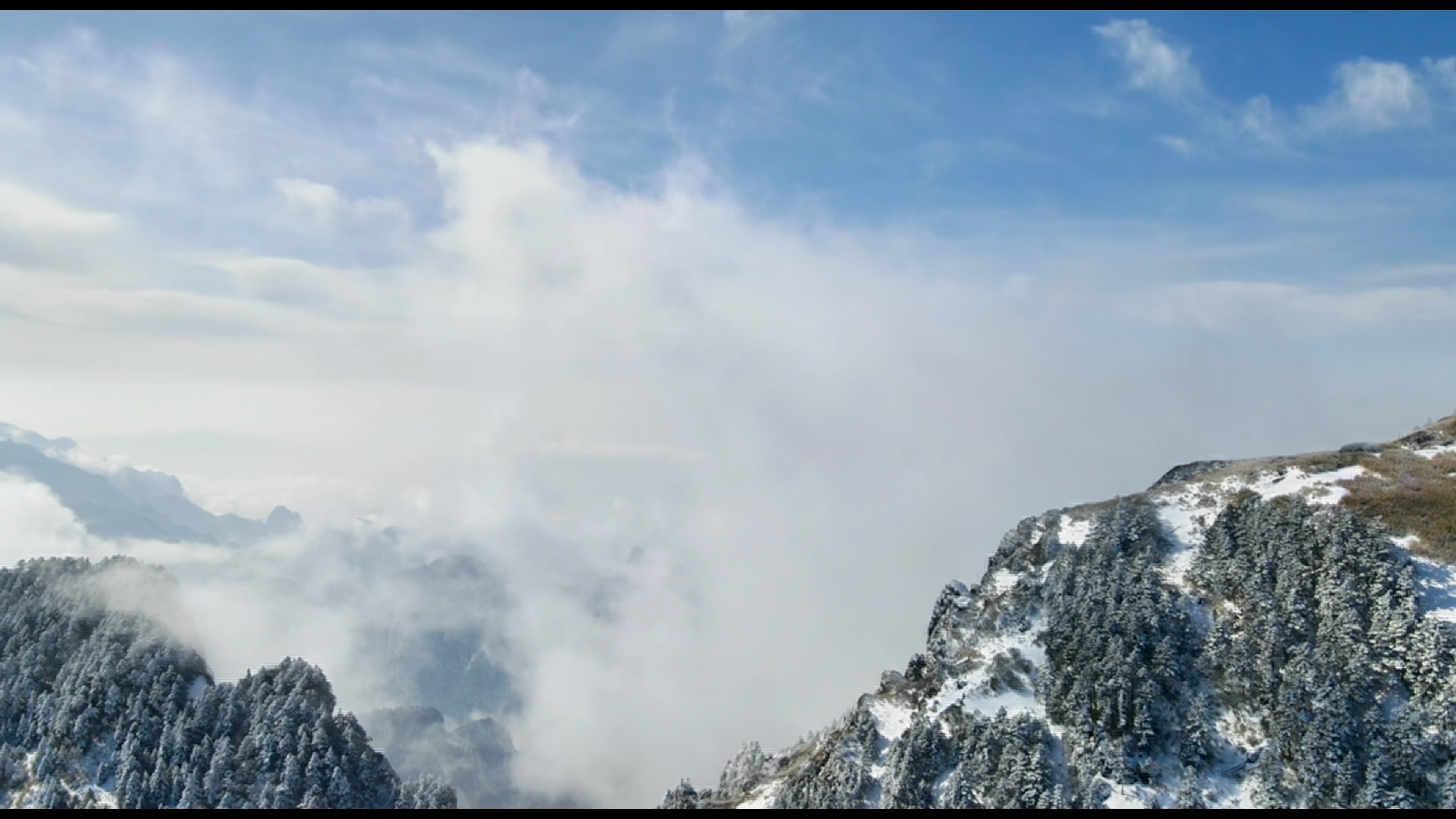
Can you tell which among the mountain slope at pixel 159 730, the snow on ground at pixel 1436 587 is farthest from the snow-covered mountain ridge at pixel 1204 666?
the mountain slope at pixel 159 730

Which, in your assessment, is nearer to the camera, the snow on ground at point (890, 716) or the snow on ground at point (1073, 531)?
the snow on ground at point (890, 716)

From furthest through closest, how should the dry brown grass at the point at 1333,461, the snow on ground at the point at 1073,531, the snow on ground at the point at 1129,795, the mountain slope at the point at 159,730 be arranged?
1. the snow on ground at the point at 1073,531
2. the mountain slope at the point at 159,730
3. the dry brown grass at the point at 1333,461
4. the snow on ground at the point at 1129,795

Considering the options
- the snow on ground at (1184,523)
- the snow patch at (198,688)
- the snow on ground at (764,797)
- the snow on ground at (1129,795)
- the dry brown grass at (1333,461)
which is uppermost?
the dry brown grass at (1333,461)

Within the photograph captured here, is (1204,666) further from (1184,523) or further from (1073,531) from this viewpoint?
(1073,531)

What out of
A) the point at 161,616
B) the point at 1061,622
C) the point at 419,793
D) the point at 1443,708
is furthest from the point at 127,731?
the point at 1443,708

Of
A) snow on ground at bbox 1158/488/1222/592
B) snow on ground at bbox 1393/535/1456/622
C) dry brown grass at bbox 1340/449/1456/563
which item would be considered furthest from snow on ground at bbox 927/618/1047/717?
dry brown grass at bbox 1340/449/1456/563

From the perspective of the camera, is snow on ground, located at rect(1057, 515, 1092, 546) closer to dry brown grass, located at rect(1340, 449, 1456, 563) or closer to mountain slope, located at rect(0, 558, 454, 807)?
dry brown grass, located at rect(1340, 449, 1456, 563)

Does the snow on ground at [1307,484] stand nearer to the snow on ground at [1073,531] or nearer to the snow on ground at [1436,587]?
the snow on ground at [1436,587]

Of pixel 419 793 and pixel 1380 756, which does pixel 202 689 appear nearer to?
pixel 419 793
